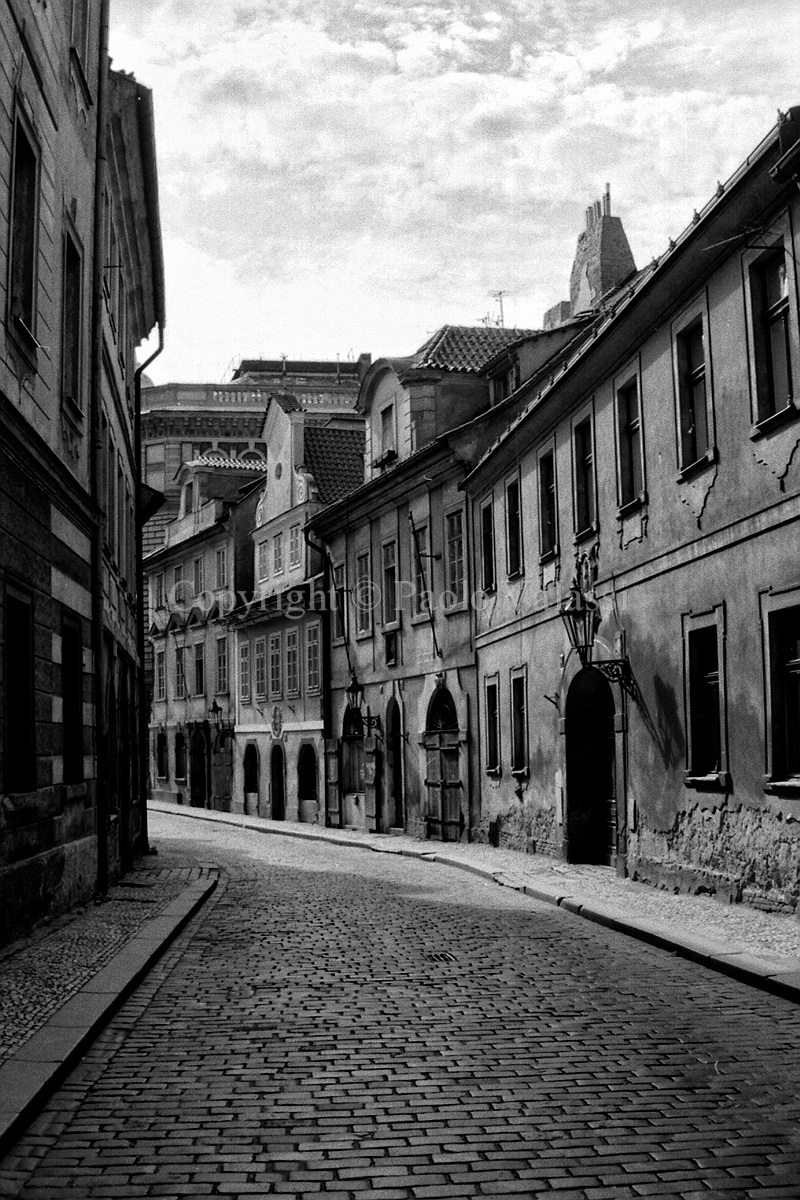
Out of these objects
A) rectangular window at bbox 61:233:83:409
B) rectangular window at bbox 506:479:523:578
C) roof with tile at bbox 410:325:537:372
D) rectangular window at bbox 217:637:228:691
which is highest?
roof with tile at bbox 410:325:537:372

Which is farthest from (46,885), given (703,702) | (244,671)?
(244,671)

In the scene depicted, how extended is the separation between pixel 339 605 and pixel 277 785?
7941 millimetres

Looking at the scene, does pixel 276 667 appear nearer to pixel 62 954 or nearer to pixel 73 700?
pixel 73 700

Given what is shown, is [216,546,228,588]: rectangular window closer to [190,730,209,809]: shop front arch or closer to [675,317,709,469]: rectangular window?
[190,730,209,809]: shop front arch

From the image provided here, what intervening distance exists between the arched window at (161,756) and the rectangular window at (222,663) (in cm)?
680

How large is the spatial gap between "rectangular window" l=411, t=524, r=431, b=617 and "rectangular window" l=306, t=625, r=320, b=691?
7.82m

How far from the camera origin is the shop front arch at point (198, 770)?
49500 millimetres

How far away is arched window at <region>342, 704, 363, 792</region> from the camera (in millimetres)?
35094

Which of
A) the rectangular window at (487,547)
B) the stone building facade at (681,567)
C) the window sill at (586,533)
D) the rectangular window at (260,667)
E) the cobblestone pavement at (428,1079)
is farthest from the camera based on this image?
the rectangular window at (260,667)

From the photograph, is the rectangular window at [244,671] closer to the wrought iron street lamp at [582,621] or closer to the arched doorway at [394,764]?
the arched doorway at [394,764]

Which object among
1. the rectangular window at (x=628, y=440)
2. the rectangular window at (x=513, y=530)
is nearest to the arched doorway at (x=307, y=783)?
the rectangular window at (x=513, y=530)

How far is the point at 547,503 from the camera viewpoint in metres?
22.1

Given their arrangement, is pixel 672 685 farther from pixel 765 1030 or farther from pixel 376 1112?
pixel 376 1112

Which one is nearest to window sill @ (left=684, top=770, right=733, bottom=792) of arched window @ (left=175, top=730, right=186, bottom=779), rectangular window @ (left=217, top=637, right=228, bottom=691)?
rectangular window @ (left=217, top=637, right=228, bottom=691)
